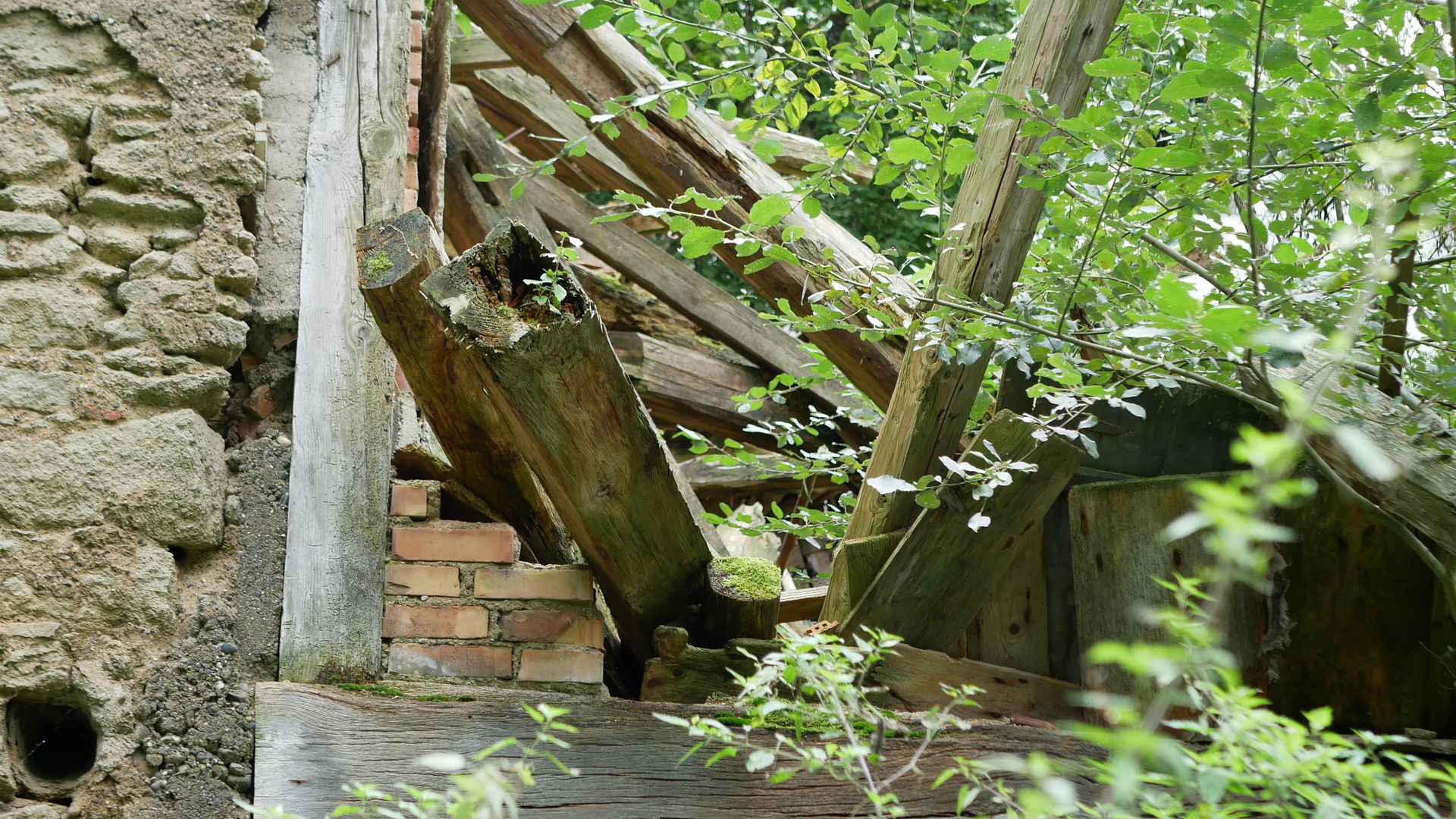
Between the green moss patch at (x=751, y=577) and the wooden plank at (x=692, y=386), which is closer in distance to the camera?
the green moss patch at (x=751, y=577)

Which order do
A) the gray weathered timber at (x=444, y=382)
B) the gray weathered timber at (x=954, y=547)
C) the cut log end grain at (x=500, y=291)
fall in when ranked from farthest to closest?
the gray weathered timber at (x=954, y=547), the gray weathered timber at (x=444, y=382), the cut log end grain at (x=500, y=291)

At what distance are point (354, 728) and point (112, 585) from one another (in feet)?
1.82

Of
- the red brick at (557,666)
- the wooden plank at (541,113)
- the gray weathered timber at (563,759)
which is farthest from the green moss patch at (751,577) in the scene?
the wooden plank at (541,113)

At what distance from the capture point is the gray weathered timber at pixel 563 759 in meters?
1.70

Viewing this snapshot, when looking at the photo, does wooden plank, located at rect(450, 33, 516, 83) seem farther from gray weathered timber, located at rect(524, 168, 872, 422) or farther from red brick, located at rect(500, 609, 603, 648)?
red brick, located at rect(500, 609, 603, 648)

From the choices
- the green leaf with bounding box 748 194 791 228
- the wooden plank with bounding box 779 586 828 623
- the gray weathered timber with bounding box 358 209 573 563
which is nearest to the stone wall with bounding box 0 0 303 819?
the gray weathered timber with bounding box 358 209 573 563

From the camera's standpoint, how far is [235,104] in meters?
2.07

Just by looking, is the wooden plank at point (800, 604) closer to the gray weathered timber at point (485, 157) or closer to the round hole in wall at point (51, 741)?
the round hole in wall at point (51, 741)

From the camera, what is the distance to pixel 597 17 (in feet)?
6.63

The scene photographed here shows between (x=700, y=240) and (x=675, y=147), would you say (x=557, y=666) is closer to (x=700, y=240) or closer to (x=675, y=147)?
(x=700, y=240)

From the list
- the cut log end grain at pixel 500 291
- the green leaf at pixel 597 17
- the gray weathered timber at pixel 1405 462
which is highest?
the green leaf at pixel 597 17

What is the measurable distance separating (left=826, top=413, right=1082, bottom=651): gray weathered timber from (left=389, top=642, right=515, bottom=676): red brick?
778mm

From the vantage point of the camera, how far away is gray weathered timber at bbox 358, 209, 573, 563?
1.62 m

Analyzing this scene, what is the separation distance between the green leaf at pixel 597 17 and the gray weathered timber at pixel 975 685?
1.54 m
